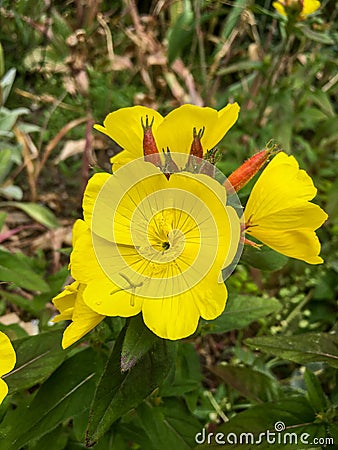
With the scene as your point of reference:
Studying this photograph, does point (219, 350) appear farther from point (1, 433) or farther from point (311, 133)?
point (311, 133)

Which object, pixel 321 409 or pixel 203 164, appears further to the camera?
pixel 321 409

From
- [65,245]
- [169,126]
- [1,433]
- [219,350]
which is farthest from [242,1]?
[1,433]

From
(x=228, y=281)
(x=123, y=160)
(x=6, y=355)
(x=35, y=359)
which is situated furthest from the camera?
(x=228, y=281)

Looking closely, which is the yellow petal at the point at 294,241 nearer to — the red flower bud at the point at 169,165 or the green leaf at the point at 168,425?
the red flower bud at the point at 169,165

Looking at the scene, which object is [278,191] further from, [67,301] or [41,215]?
[41,215]

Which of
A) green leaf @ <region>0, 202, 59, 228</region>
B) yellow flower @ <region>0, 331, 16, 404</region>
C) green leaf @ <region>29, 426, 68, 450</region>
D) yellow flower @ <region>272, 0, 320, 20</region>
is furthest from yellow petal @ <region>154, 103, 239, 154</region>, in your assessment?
green leaf @ <region>0, 202, 59, 228</region>

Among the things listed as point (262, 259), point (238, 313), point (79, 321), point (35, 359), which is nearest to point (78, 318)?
point (79, 321)
